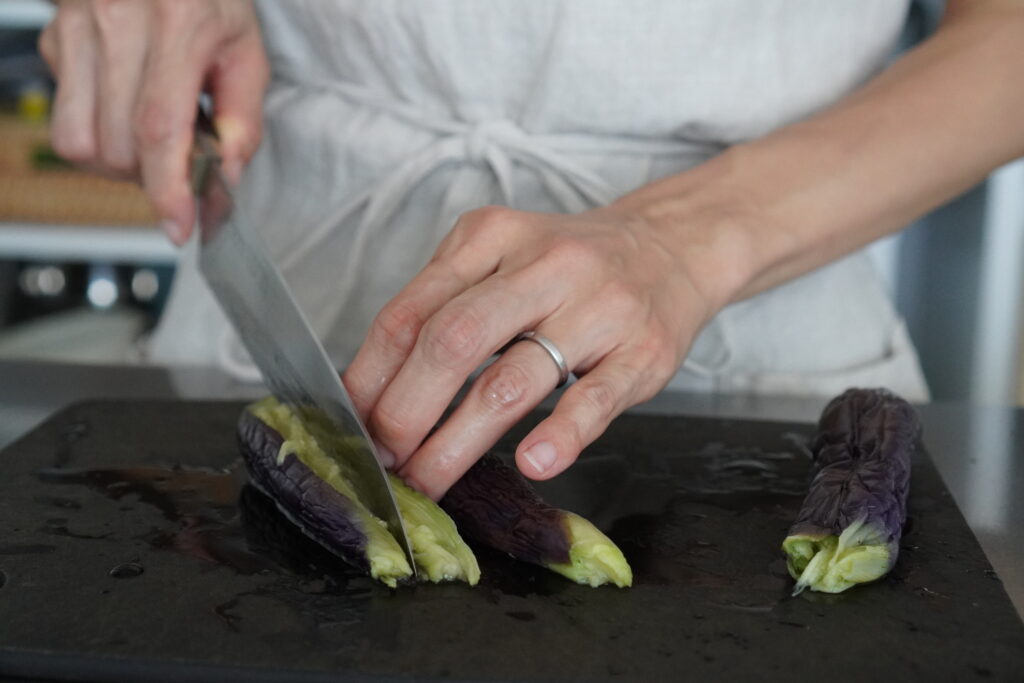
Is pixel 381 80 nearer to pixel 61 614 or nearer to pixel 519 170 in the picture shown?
pixel 519 170

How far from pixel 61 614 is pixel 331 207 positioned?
0.81m

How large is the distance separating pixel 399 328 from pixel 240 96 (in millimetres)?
545

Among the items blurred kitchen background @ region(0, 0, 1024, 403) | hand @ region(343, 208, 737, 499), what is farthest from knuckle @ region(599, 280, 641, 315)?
blurred kitchen background @ region(0, 0, 1024, 403)

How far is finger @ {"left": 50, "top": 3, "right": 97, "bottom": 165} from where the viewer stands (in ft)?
4.37

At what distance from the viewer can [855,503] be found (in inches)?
33.8

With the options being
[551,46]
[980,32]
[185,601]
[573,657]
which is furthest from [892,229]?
[185,601]

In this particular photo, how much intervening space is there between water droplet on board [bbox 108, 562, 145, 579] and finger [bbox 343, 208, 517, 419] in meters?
0.23

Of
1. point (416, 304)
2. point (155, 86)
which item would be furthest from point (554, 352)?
point (155, 86)

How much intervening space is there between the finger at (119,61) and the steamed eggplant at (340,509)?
473 mm

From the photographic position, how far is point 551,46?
4.44 feet

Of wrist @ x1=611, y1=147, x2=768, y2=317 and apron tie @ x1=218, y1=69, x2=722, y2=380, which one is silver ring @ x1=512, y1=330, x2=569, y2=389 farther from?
apron tie @ x1=218, y1=69, x2=722, y2=380

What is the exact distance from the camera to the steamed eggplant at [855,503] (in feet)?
2.67

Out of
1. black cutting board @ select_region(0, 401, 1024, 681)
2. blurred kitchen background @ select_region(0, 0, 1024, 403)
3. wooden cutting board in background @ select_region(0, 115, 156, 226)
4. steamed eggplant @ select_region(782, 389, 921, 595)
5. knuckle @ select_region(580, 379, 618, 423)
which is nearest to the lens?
black cutting board @ select_region(0, 401, 1024, 681)

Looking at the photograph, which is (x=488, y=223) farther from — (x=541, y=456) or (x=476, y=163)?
(x=476, y=163)
